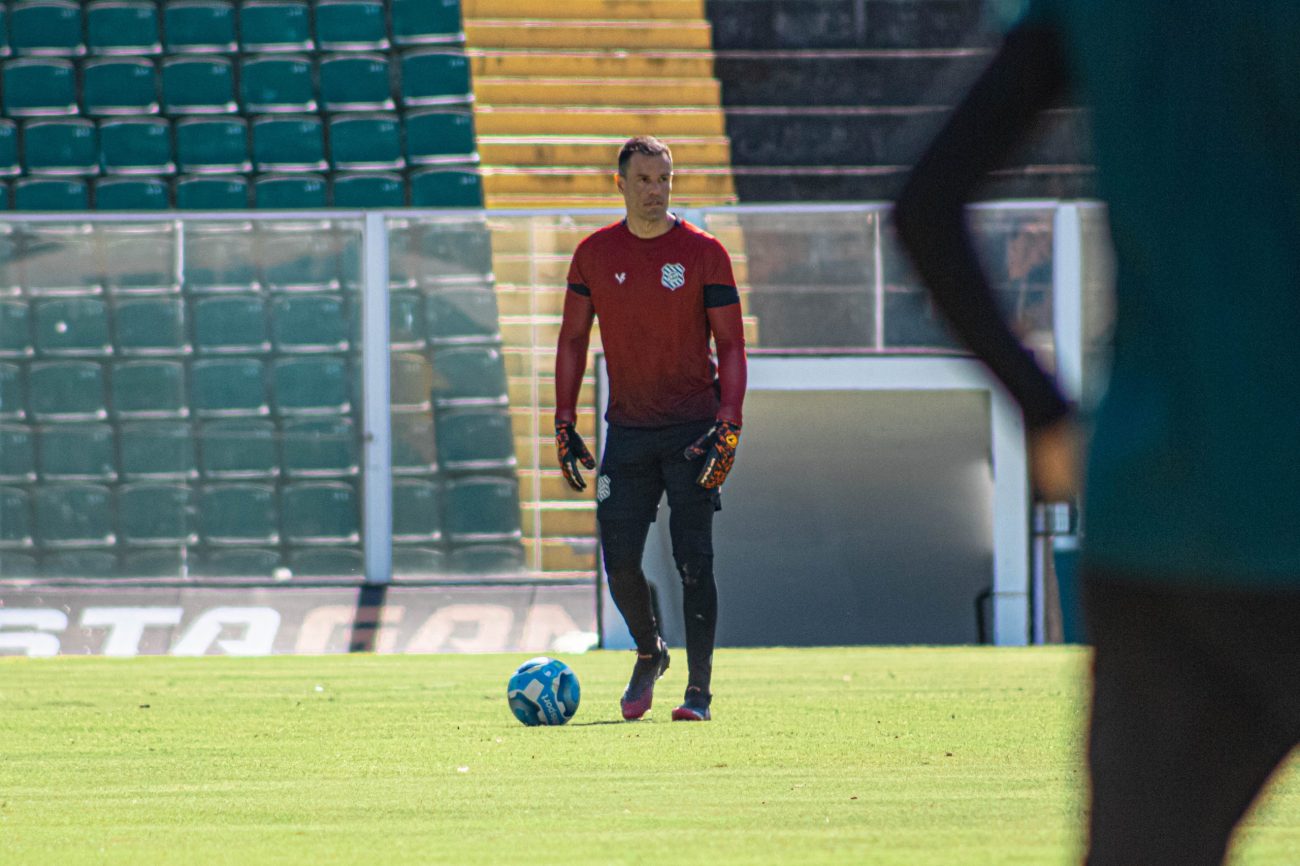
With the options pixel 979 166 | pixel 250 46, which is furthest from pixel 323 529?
pixel 979 166

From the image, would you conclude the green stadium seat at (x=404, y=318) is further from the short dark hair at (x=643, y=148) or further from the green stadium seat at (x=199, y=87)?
the short dark hair at (x=643, y=148)

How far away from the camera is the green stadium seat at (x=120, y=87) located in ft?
52.8

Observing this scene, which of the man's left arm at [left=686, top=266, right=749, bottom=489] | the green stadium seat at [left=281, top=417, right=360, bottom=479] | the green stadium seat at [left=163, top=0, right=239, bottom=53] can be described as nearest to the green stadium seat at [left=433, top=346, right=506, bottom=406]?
the green stadium seat at [left=281, top=417, right=360, bottom=479]

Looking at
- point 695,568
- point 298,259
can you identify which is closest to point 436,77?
point 298,259

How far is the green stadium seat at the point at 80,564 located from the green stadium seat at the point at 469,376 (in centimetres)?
230

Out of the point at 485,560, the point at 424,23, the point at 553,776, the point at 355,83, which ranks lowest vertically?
the point at 485,560

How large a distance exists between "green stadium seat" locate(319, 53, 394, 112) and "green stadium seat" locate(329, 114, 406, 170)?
4.5 inches

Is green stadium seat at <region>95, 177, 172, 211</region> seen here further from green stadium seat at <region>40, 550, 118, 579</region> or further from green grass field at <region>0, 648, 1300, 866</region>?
green grass field at <region>0, 648, 1300, 866</region>

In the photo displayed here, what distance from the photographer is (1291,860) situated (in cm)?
366

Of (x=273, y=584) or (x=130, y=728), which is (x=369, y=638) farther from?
(x=130, y=728)

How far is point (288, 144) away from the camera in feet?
52.2

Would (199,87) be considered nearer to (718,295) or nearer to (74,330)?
(74,330)

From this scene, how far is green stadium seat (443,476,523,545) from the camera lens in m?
12.8

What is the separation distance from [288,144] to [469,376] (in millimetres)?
3894
